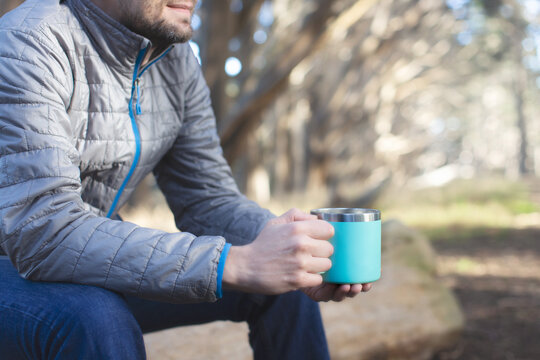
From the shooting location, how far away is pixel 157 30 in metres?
1.52

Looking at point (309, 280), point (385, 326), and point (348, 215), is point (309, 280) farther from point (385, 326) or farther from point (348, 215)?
point (385, 326)

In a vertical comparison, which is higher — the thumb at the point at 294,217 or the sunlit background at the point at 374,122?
the sunlit background at the point at 374,122

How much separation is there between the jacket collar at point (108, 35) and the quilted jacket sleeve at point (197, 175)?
0.33 metres

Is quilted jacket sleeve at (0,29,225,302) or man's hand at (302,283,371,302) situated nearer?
quilted jacket sleeve at (0,29,225,302)

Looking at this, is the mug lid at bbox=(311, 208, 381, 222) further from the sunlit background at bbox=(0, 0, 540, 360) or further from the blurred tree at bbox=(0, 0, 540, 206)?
the blurred tree at bbox=(0, 0, 540, 206)

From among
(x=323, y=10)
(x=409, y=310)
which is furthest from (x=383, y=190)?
(x=409, y=310)

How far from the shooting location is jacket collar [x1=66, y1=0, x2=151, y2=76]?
146cm

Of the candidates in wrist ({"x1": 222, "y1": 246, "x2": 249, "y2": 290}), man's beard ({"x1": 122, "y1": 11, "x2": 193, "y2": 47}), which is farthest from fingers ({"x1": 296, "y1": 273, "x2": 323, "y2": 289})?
man's beard ({"x1": 122, "y1": 11, "x2": 193, "y2": 47})

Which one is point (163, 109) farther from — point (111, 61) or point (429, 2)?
point (429, 2)

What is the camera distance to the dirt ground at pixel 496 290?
11.0ft

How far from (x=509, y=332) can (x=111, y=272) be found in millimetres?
3101

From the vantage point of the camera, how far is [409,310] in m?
3.06

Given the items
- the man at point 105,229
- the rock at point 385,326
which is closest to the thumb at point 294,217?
the man at point 105,229

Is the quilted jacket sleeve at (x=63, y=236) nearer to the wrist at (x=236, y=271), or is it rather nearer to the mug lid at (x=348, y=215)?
the wrist at (x=236, y=271)
